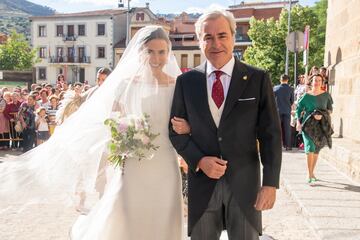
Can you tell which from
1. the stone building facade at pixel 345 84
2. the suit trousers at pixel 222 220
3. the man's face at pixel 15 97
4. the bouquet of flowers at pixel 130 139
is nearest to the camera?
the suit trousers at pixel 222 220

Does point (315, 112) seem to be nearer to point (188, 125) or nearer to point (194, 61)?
point (188, 125)

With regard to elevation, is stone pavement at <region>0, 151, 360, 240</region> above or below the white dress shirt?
below

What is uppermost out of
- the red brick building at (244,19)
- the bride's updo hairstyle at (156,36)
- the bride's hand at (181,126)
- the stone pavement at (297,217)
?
the red brick building at (244,19)

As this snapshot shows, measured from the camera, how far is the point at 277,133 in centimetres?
277

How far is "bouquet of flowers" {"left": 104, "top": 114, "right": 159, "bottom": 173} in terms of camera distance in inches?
149

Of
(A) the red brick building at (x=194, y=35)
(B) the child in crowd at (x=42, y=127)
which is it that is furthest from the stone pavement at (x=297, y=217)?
(A) the red brick building at (x=194, y=35)

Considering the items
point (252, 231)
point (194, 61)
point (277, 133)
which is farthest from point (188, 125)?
point (194, 61)

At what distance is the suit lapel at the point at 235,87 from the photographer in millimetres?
2762

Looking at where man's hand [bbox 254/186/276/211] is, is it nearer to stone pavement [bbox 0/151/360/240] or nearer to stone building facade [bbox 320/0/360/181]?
stone pavement [bbox 0/151/360/240]

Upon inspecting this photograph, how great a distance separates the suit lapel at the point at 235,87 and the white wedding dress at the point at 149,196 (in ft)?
3.60

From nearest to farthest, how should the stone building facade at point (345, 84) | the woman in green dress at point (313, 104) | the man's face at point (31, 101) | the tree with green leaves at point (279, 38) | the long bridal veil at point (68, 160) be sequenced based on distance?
1. the long bridal veil at point (68, 160)
2. the woman in green dress at point (313, 104)
3. the stone building facade at point (345, 84)
4. the man's face at point (31, 101)
5. the tree with green leaves at point (279, 38)

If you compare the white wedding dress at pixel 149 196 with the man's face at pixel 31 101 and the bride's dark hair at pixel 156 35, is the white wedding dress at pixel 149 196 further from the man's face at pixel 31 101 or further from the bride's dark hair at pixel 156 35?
the man's face at pixel 31 101

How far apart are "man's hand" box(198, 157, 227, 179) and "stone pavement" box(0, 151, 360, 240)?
2.23m

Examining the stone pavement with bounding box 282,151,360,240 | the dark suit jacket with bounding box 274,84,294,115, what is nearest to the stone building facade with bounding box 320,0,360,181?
the stone pavement with bounding box 282,151,360,240
